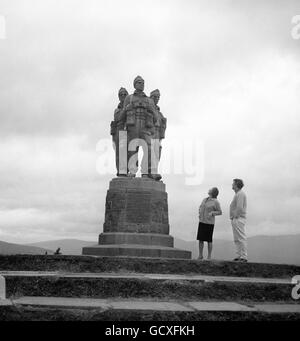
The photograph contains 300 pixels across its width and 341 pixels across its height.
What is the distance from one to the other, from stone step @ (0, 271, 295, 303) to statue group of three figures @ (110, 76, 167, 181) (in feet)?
20.8

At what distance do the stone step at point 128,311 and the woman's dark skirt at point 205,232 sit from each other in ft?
14.9

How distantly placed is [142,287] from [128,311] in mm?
1542

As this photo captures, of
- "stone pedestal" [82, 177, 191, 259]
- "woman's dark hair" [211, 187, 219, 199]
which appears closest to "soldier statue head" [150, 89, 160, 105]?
"stone pedestal" [82, 177, 191, 259]

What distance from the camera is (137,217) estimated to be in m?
12.4

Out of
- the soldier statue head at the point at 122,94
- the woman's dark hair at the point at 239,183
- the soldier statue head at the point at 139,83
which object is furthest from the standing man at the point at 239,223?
the soldier statue head at the point at 122,94

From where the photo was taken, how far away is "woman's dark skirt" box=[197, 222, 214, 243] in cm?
1056

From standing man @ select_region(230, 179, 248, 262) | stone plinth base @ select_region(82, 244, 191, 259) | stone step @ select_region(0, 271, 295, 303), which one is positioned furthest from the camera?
stone plinth base @ select_region(82, 244, 191, 259)

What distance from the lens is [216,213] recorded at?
10.5 meters

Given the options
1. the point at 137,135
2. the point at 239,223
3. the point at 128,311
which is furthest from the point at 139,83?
the point at 128,311

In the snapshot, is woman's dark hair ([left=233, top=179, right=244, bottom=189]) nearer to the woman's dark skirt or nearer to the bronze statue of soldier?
the woman's dark skirt
